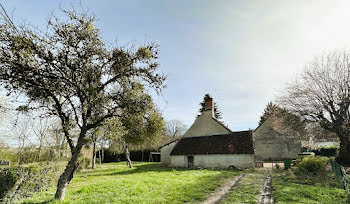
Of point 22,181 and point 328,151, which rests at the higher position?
point 22,181

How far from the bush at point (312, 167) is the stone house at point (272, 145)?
16521mm

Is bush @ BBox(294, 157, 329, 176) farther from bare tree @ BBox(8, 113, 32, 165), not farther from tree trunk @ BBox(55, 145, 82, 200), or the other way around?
bare tree @ BBox(8, 113, 32, 165)

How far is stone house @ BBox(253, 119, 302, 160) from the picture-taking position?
2918 cm

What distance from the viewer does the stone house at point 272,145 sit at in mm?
29184

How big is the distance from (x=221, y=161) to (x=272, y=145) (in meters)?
15.7

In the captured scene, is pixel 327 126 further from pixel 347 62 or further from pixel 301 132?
pixel 347 62

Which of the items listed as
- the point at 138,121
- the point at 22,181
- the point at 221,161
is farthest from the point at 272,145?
the point at 22,181

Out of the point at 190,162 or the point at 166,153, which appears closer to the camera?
the point at 190,162

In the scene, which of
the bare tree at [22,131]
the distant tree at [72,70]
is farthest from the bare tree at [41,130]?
the distant tree at [72,70]

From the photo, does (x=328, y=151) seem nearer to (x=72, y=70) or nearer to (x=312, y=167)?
(x=312, y=167)

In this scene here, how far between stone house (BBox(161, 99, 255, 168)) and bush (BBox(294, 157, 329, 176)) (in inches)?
236

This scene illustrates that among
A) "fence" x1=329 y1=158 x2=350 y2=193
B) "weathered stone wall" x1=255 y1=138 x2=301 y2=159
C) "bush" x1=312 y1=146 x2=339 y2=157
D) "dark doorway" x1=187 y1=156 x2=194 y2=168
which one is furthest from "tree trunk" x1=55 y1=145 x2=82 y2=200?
"bush" x1=312 y1=146 x2=339 y2=157

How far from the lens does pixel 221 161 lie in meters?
20.6

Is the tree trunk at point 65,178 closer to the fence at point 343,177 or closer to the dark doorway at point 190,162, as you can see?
the fence at point 343,177
